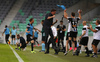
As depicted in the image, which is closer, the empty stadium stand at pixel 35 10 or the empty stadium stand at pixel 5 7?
the empty stadium stand at pixel 35 10

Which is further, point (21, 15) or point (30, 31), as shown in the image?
point (21, 15)

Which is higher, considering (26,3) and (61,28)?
(26,3)

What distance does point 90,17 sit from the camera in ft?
107

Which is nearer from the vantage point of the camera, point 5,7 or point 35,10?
point 35,10

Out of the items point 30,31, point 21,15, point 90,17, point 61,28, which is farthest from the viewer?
point 21,15

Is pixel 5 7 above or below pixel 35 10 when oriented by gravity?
above

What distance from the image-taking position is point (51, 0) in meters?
36.3

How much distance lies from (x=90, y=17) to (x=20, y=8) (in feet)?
30.9

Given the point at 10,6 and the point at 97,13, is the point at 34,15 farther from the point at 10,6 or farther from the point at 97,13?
the point at 97,13

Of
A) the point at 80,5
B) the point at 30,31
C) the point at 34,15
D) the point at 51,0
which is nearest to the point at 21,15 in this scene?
the point at 34,15

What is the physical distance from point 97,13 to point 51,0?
6.38 meters

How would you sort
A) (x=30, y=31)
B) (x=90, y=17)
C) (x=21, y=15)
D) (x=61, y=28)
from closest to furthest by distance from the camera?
(x=30, y=31) < (x=61, y=28) < (x=90, y=17) < (x=21, y=15)

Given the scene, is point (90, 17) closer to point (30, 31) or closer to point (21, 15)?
point (21, 15)

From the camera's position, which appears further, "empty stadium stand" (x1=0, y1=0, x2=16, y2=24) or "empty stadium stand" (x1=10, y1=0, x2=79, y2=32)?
"empty stadium stand" (x1=0, y1=0, x2=16, y2=24)
